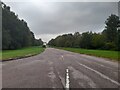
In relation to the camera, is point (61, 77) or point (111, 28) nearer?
point (61, 77)

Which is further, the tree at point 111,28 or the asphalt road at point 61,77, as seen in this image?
the tree at point 111,28

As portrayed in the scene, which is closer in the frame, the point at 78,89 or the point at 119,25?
the point at 78,89

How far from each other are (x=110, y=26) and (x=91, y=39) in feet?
36.5

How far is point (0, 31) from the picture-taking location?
6806 cm

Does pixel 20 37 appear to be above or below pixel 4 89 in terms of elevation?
above

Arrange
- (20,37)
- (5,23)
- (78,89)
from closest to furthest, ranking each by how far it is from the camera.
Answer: (78,89) < (5,23) < (20,37)

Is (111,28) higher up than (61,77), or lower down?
higher up

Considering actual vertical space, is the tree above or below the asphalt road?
above

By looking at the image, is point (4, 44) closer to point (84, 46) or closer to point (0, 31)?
point (0, 31)

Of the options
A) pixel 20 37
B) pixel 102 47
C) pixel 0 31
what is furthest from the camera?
pixel 20 37

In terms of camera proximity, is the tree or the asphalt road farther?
the tree

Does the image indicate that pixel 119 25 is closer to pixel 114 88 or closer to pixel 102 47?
pixel 102 47

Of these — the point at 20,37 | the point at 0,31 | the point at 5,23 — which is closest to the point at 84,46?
the point at 20,37

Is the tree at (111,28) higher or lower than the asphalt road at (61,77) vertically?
higher
